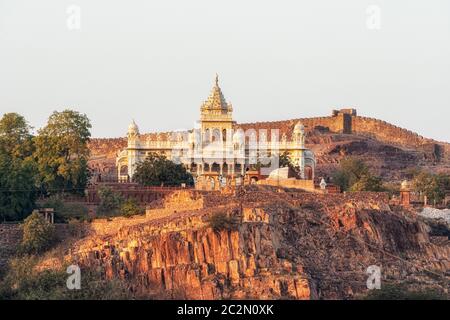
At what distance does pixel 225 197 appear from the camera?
78750 mm

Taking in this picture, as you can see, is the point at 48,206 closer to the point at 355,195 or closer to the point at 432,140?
the point at 355,195

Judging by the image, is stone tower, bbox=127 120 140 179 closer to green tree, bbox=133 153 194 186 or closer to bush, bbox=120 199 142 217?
green tree, bbox=133 153 194 186

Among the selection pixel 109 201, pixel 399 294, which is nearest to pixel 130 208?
pixel 109 201

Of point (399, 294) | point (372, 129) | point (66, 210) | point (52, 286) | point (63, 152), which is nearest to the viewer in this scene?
point (399, 294)

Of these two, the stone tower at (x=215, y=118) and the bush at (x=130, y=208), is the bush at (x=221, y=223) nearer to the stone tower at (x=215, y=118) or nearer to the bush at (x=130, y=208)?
the bush at (x=130, y=208)

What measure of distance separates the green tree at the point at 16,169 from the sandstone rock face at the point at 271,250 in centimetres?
550

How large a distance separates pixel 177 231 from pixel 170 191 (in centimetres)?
1475

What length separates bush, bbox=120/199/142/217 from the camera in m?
82.6

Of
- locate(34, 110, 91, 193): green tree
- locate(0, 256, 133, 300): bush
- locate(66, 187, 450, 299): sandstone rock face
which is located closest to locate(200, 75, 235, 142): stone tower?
locate(34, 110, 91, 193): green tree

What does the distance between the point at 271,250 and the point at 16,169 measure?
55.0ft

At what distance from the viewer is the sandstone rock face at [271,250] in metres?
71.8

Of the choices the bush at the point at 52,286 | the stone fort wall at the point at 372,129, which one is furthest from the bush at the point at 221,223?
the stone fort wall at the point at 372,129

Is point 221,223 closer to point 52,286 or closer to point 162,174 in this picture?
point 52,286

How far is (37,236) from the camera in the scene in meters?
79.2
